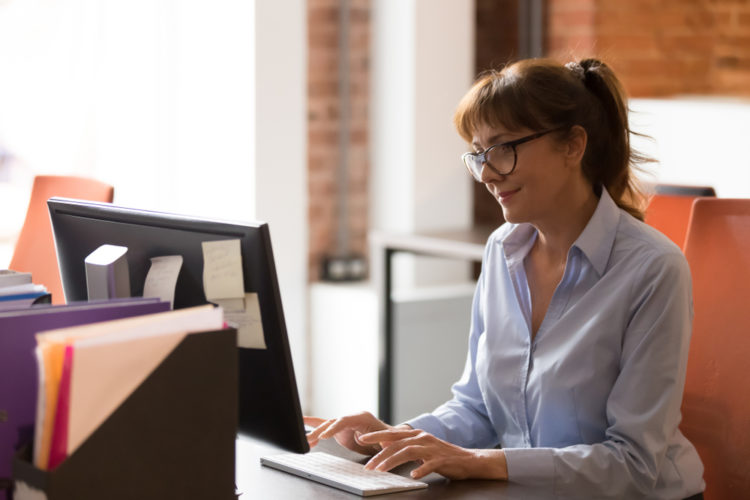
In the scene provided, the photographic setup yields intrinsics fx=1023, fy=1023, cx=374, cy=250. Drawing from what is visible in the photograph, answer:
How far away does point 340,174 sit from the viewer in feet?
13.4

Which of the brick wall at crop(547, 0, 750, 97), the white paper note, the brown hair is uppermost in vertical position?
the brick wall at crop(547, 0, 750, 97)

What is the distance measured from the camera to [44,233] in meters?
2.53

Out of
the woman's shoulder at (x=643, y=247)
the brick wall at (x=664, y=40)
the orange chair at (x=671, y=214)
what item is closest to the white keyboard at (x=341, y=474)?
the woman's shoulder at (x=643, y=247)

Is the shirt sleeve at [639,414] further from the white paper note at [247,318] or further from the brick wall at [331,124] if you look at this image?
the brick wall at [331,124]

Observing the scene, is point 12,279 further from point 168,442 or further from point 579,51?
point 579,51

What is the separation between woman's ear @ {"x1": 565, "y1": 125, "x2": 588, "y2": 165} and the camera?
1.69 metres

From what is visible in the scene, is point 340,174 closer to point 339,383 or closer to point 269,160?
point 269,160

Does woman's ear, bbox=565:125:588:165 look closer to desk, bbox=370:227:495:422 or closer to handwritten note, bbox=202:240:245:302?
handwritten note, bbox=202:240:245:302

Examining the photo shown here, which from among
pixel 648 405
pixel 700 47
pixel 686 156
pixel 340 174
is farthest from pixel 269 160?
pixel 648 405

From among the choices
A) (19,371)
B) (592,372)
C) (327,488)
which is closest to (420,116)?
(592,372)

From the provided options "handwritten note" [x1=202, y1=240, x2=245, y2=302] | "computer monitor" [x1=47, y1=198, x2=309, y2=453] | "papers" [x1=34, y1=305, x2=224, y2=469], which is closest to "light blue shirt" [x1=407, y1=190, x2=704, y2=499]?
"computer monitor" [x1=47, y1=198, x2=309, y2=453]

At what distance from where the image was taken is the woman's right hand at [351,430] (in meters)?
1.53

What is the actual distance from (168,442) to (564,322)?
0.77 m

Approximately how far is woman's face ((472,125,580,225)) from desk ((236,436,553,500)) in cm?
49
